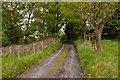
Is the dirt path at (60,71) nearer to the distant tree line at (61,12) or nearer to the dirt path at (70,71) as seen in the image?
the dirt path at (70,71)

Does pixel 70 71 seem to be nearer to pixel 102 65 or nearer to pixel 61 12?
pixel 102 65

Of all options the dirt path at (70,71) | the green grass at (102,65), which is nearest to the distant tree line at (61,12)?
the green grass at (102,65)

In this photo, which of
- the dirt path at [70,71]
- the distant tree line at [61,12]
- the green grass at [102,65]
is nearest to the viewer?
the green grass at [102,65]

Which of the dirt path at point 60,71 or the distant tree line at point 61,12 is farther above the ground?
the distant tree line at point 61,12

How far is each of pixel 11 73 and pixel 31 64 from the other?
2698mm

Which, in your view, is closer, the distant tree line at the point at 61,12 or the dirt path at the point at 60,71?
the dirt path at the point at 60,71

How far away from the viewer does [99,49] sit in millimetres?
9328

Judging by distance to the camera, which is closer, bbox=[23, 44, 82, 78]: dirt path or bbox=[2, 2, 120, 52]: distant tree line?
bbox=[23, 44, 82, 78]: dirt path

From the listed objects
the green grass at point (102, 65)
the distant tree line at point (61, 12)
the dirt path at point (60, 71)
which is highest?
the distant tree line at point (61, 12)

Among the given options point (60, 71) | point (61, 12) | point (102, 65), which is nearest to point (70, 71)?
point (60, 71)

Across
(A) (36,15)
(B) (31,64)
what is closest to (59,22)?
(A) (36,15)

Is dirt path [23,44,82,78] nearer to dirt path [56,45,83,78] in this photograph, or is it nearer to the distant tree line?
dirt path [56,45,83,78]

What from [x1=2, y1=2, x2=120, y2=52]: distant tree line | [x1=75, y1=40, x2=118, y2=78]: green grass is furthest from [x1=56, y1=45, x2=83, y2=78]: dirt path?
[x1=2, y1=2, x2=120, y2=52]: distant tree line

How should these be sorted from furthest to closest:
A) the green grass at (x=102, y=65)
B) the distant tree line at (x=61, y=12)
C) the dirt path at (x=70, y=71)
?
the distant tree line at (x=61, y=12), the dirt path at (x=70, y=71), the green grass at (x=102, y=65)
